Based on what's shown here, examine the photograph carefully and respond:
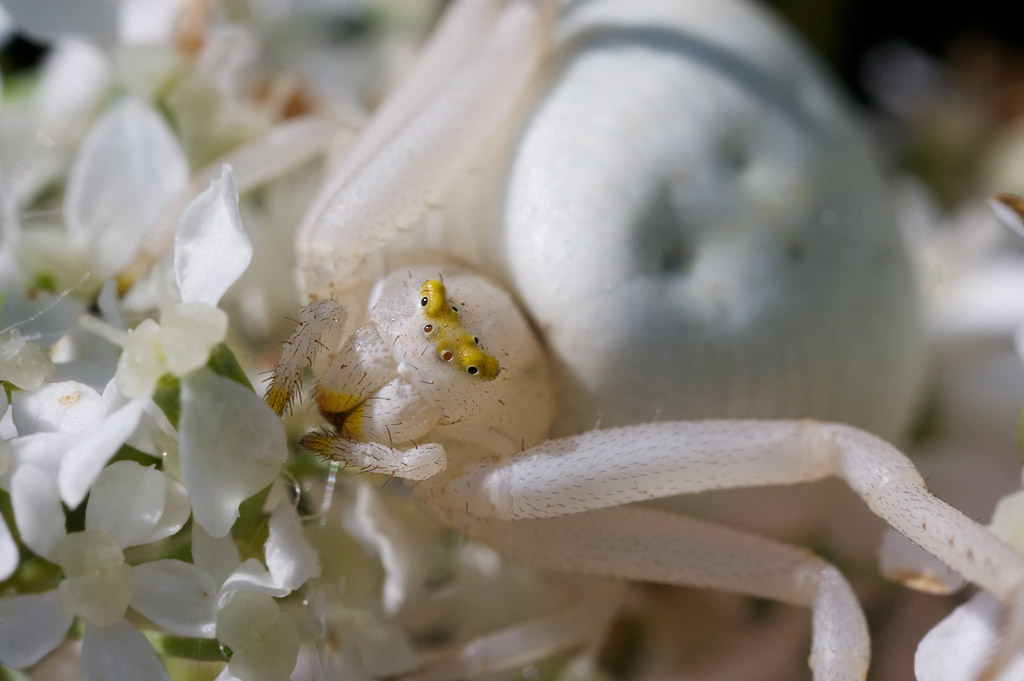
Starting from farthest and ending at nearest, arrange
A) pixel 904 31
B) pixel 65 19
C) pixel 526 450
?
pixel 904 31 < pixel 65 19 < pixel 526 450

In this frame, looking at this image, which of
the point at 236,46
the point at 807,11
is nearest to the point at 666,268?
the point at 236,46

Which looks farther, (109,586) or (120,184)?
(120,184)

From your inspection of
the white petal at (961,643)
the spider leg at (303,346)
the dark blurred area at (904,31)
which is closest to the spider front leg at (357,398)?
the spider leg at (303,346)

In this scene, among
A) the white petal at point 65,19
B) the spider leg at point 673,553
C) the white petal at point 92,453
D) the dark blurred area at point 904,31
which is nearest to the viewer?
the white petal at point 92,453

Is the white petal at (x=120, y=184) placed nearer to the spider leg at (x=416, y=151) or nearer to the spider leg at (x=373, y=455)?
the spider leg at (x=416, y=151)

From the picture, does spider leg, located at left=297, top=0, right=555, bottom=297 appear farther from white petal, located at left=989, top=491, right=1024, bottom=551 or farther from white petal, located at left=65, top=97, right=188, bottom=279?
white petal, located at left=989, top=491, right=1024, bottom=551

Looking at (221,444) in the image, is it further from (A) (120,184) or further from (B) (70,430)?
(A) (120,184)

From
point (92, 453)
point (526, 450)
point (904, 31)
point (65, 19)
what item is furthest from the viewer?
point (904, 31)

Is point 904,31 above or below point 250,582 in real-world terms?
above

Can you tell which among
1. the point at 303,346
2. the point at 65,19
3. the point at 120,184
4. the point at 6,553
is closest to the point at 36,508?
the point at 6,553
